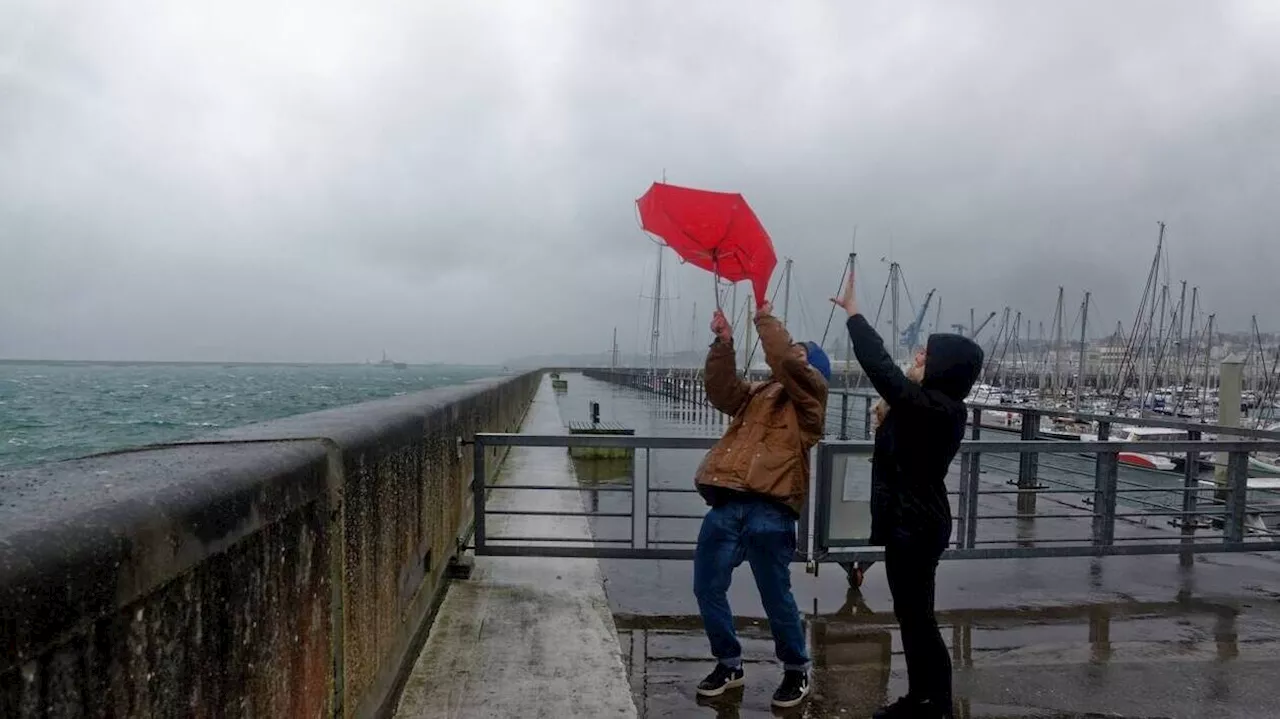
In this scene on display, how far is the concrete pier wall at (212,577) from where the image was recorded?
52.4 inches

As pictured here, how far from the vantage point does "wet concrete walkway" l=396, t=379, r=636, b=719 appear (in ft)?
12.2

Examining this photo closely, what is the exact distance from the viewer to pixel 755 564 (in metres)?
3.96

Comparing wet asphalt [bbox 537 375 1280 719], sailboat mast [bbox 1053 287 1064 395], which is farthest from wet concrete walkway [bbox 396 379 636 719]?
sailboat mast [bbox 1053 287 1064 395]

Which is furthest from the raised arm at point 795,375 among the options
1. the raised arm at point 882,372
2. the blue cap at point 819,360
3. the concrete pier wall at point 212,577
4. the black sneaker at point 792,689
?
the concrete pier wall at point 212,577

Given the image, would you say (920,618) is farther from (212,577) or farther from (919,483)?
(212,577)

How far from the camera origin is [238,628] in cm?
203

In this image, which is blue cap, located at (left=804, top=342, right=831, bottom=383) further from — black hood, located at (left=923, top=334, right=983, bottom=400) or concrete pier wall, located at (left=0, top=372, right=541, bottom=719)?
concrete pier wall, located at (left=0, top=372, right=541, bottom=719)

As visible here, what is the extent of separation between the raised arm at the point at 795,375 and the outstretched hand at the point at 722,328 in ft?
0.68

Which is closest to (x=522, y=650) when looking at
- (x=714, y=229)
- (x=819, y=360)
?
(x=819, y=360)

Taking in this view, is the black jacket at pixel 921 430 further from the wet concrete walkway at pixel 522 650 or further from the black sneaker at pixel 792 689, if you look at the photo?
the wet concrete walkway at pixel 522 650

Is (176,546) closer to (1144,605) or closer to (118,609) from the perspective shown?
(118,609)

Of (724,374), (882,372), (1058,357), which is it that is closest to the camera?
(882,372)

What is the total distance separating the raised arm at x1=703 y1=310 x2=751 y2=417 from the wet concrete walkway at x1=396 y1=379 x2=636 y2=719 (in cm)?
155

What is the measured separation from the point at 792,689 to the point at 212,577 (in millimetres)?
2937
